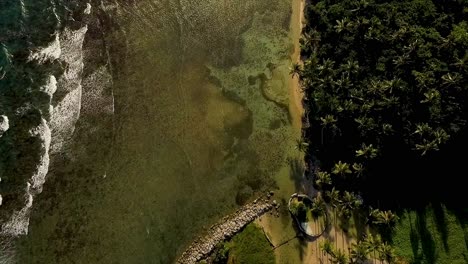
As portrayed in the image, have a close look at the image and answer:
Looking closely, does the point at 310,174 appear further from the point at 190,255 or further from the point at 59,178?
the point at 59,178

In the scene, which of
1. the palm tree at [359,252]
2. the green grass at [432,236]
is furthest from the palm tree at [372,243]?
the green grass at [432,236]

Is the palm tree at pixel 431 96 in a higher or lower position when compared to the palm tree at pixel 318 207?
higher

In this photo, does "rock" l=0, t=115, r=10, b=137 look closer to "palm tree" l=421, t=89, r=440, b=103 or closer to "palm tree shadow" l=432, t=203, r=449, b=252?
"palm tree" l=421, t=89, r=440, b=103

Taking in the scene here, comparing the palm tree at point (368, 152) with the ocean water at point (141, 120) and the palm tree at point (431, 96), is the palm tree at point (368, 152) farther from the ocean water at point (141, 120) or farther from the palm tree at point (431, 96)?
the ocean water at point (141, 120)

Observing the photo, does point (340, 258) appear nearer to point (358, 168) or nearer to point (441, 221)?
point (358, 168)

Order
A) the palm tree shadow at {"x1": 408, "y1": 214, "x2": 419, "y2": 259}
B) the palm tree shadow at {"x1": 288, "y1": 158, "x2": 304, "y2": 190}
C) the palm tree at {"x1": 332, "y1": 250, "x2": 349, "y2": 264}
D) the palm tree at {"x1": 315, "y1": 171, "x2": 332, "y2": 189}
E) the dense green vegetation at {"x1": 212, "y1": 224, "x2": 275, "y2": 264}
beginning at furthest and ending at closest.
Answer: the palm tree shadow at {"x1": 288, "y1": 158, "x2": 304, "y2": 190}, the palm tree at {"x1": 315, "y1": 171, "x2": 332, "y2": 189}, the palm tree shadow at {"x1": 408, "y1": 214, "x2": 419, "y2": 259}, the dense green vegetation at {"x1": 212, "y1": 224, "x2": 275, "y2": 264}, the palm tree at {"x1": 332, "y1": 250, "x2": 349, "y2": 264}

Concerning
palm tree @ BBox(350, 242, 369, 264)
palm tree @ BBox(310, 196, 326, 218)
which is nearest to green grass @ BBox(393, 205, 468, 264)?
palm tree @ BBox(350, 242, 369, 264)
